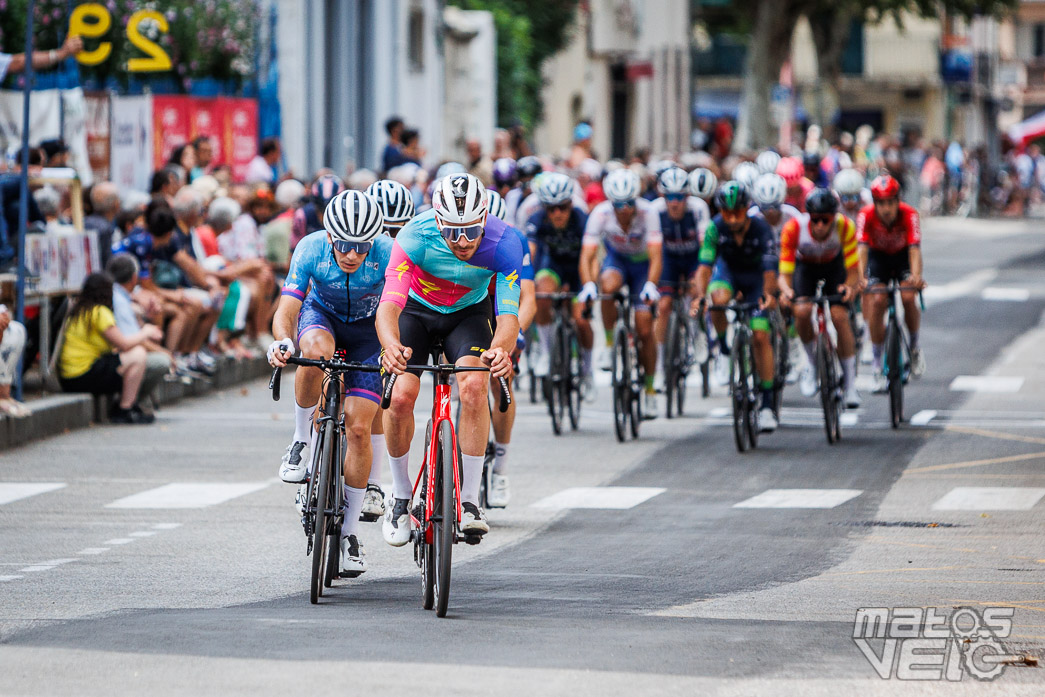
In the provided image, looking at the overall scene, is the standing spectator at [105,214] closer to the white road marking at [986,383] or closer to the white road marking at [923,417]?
the white road marking at [923,417]

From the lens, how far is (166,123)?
2308cm

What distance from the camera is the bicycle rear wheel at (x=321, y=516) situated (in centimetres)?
830

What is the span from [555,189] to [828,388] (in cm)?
248

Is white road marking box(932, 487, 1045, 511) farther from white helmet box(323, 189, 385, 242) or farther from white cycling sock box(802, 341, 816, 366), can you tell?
white helmet box(323, 189, 385, 242)

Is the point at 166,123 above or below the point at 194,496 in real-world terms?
above

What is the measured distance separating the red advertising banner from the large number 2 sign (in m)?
0.44

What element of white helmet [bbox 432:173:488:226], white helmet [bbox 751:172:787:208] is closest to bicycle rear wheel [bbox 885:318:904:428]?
white helmet [bbox 751:172:787:208]

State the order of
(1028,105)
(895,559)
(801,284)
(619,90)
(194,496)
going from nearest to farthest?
(895,559) → (194,496) → (801,284) → (619,90) → (1028,105)

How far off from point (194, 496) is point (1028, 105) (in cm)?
8254

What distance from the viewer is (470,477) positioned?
8523mm

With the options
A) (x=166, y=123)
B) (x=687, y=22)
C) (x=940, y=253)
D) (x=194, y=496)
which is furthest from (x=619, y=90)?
(x=194, y=496)

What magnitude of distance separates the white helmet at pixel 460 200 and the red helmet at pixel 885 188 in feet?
26.5

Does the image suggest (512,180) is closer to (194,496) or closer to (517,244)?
(194,496)

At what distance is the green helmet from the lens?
14000 mm
